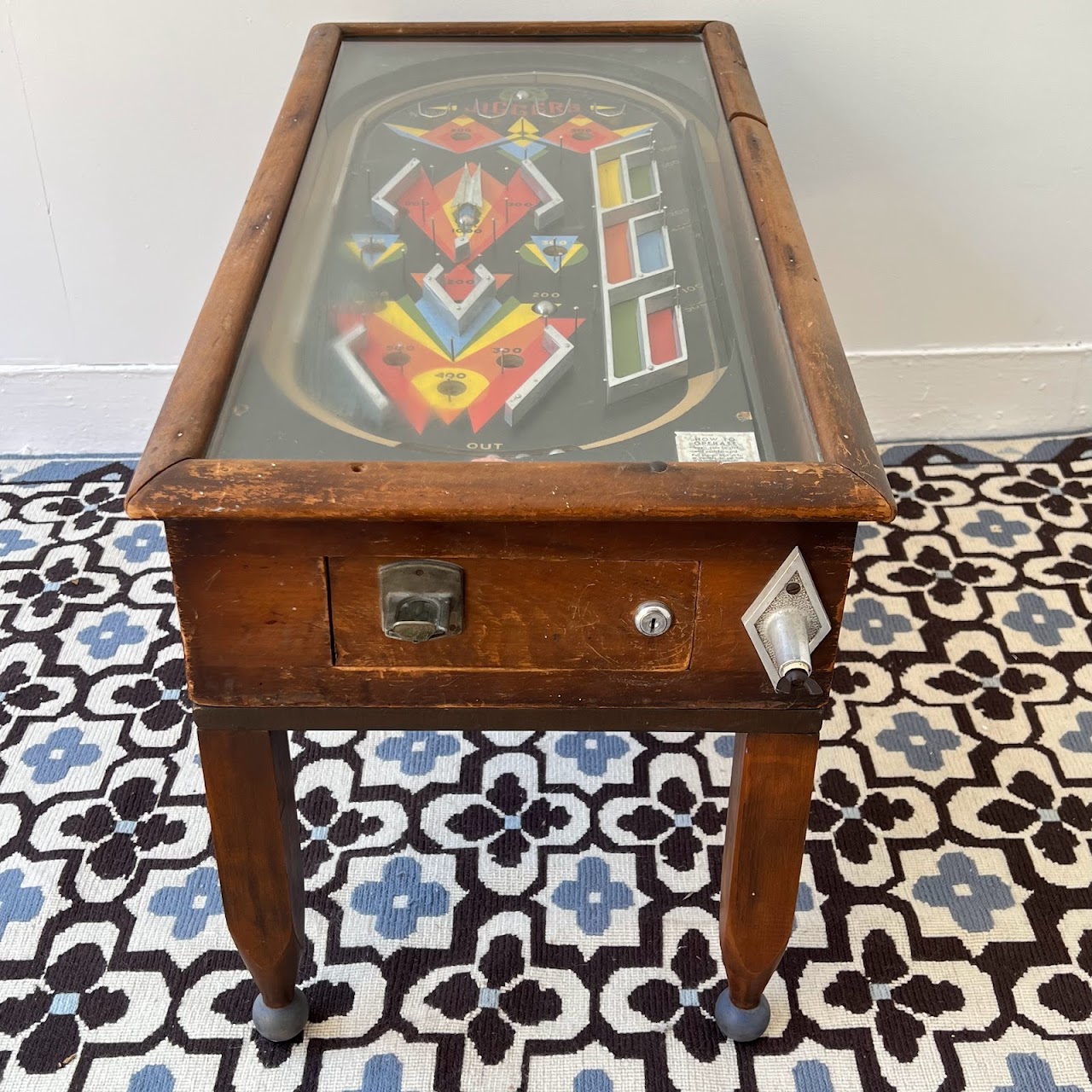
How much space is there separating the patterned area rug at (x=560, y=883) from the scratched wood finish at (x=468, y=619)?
57 centimetres

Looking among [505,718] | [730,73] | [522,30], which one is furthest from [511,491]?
[522,30]

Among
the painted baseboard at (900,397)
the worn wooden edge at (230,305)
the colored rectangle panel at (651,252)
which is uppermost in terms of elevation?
the worn wooden edge at (230,305)

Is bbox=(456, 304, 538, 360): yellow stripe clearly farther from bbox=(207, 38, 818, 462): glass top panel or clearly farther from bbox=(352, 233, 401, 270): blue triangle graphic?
bbox=(352, 233, 401, 270): blue triangle graphic

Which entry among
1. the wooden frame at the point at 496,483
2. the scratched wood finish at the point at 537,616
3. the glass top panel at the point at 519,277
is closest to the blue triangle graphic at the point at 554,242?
the glass top panel at the point at 519,277

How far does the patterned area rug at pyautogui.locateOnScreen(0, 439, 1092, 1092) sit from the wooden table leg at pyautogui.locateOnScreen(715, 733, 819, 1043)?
0.15m

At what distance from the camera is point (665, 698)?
1.21 m

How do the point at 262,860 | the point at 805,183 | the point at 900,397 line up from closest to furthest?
the point at 262,860, the point at 805,183, the point at 900,397

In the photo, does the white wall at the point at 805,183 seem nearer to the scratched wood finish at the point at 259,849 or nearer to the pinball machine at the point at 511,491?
the pinball machine at the point at 511,491

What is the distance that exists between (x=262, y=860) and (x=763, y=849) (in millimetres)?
554

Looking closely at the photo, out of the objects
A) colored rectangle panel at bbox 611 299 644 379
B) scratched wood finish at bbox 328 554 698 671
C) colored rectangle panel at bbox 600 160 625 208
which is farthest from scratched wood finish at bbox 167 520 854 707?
colored rectangle panel at bbox 600 160 625 208

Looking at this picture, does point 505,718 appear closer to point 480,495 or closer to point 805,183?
point 480,495

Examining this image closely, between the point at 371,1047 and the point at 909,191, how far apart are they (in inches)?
70.7

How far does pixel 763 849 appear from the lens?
132 centimetres

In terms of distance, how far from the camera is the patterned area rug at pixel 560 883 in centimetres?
151
